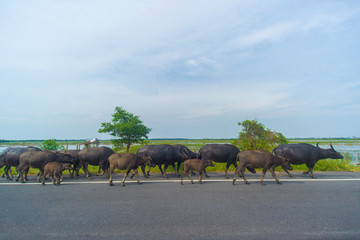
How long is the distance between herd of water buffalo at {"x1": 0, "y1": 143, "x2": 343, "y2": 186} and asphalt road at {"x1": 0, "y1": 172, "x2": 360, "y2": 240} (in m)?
1.48

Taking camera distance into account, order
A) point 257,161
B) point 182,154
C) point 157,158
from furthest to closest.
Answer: point 182,154 < point 157,158 < point 257,161

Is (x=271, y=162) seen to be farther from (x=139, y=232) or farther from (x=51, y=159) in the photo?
(x=51, y=159)

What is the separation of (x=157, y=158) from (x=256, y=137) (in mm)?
7704

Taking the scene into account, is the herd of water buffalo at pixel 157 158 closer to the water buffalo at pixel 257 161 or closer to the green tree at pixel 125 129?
the water buffalo at pixel 257 161

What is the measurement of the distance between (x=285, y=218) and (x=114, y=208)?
4.12m

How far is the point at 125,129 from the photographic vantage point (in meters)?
29.5

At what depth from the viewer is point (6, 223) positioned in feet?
15.1

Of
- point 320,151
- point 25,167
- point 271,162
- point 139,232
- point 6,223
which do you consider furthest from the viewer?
point 320,151

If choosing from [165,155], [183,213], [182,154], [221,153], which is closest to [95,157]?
[165,155]

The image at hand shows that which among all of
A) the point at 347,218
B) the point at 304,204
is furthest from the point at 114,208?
the point at 347,218

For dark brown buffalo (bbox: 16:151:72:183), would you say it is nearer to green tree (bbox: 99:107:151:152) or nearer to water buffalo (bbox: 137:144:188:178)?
water buffalo (bbox: 137:144:188:178)

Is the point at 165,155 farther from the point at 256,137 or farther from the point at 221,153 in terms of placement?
the point at 256,137

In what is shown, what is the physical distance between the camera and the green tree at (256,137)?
14836 mm

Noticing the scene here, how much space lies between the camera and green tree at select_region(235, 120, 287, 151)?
48.7ft
